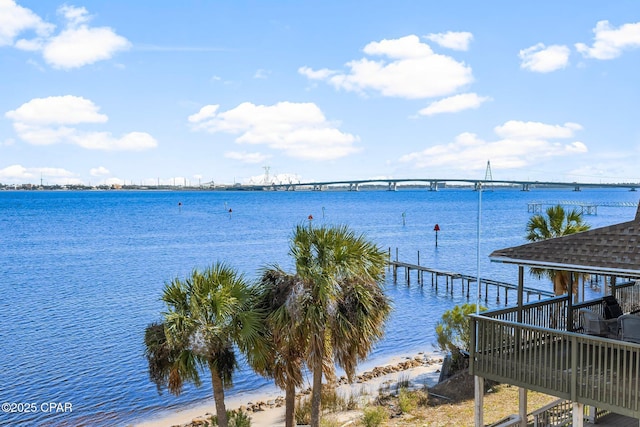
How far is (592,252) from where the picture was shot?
914 centimetres

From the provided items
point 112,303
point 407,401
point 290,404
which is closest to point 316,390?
point 290,404

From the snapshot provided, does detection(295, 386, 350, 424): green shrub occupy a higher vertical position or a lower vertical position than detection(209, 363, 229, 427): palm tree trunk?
lower

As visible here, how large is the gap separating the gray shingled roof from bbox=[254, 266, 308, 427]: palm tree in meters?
4.07

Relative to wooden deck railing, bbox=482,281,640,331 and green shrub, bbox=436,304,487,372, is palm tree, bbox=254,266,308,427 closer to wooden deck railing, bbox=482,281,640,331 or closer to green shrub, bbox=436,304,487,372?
wooden deck railing, bbox=482,281,640,331

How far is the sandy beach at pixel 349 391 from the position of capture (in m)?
18.6

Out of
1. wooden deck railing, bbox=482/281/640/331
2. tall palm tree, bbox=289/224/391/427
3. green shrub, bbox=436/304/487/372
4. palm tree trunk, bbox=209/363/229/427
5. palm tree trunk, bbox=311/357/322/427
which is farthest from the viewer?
green shrub, bbox=436/304/487/372

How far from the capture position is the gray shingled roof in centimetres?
870

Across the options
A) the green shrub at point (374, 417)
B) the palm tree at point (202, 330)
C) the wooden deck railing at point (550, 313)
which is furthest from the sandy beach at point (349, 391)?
the wooden deck railing at point (550, 313)

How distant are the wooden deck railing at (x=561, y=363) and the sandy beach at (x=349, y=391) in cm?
900

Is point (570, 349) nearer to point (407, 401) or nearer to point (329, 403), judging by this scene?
point (407, 401)

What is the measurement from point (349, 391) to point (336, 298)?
980cm

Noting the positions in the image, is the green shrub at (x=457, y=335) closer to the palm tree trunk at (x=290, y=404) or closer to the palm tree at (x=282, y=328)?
the palm tree trunk at (x=290, y=404)

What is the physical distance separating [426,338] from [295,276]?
725 inches

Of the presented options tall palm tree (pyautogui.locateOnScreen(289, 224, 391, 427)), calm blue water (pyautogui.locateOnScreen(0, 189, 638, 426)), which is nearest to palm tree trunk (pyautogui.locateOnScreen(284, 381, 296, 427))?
tall palm tree (pyautogui.locateOnScreen(289, 224, 391, 427))
